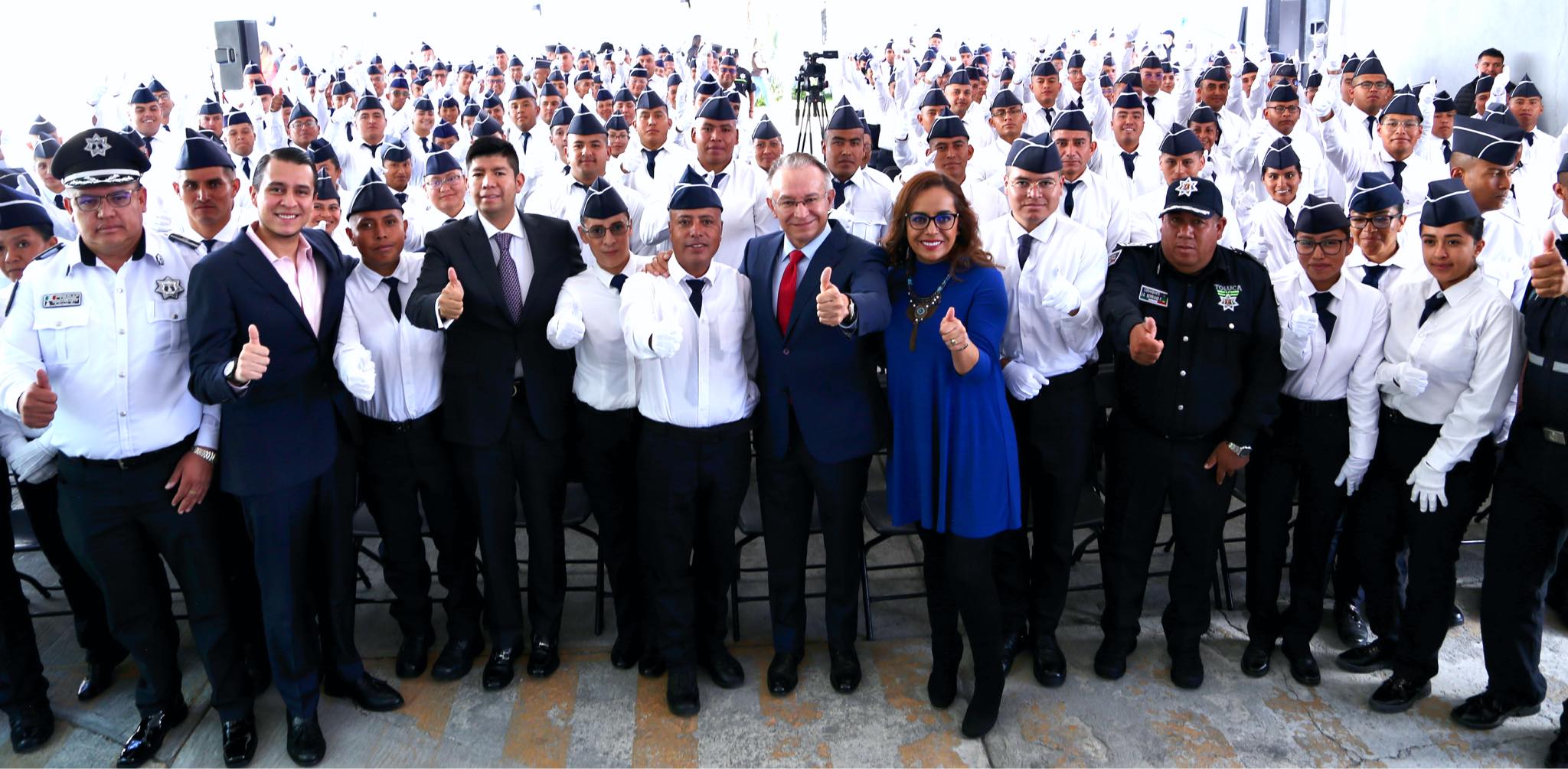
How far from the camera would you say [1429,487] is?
10.6 ft

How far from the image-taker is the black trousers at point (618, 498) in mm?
3596

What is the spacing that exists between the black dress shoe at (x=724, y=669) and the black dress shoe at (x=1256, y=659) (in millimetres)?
1848

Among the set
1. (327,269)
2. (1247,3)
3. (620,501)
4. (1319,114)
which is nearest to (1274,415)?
(620,501)

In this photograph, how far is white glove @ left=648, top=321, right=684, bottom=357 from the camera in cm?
306

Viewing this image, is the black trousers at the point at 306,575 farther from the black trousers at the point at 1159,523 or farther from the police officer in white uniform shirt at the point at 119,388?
the black trousers at the point at 1159,523

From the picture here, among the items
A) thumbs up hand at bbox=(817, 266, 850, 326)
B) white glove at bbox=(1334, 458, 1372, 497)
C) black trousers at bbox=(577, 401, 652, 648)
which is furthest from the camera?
black trousers at bbox=(577, 401, 652, 648)

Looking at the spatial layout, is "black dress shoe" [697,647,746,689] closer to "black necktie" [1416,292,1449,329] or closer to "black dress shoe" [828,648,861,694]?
"black dress shoe" [828,648,861,694]

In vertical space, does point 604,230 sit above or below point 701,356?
above

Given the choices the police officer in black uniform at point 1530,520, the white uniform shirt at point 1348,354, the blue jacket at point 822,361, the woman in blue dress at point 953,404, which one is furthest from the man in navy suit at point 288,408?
the police officer in black uniform at point 1530,520

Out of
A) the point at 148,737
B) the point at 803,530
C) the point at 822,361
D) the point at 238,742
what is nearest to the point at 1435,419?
the point at 822,361

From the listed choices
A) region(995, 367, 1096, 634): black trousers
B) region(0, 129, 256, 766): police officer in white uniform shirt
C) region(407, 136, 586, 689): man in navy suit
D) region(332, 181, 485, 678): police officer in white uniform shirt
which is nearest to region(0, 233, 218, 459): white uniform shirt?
region(0, 129, 256, 766): police officer in white uniform shirt

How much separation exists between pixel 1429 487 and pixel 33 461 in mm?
4632

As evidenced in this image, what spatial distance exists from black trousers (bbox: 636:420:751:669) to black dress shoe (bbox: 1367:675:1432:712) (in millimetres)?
2280

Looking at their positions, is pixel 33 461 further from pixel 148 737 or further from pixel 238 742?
pixel 238 742
